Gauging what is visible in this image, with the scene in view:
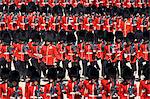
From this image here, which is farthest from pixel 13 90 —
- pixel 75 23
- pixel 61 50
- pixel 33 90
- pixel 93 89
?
pixel 75 23

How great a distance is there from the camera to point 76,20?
2267 cm

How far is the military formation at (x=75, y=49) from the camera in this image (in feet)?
45.5

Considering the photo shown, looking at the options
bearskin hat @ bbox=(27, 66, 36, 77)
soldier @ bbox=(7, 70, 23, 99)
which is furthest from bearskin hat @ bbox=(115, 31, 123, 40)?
soldier @ bbox=(7, 70, 23, 99)

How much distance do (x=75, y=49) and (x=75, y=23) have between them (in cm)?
429

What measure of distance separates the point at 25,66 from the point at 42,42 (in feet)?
10.3

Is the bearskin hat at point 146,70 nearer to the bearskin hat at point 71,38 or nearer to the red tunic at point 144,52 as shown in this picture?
the red tunic at point 144,52

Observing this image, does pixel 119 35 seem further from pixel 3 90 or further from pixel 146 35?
pixel 3 90

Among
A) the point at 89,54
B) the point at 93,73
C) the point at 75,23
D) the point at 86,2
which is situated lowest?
the point at 89,54

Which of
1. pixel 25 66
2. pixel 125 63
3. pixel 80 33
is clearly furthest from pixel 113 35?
pixel 25 66

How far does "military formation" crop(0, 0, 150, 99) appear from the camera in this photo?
13883mm

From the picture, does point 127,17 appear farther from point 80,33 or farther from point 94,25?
point 80,33

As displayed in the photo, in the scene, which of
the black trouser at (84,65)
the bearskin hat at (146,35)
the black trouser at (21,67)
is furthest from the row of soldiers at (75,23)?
the black trouser at (21,67)

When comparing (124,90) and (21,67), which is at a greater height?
(21,67)

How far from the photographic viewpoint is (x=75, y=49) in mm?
18328
